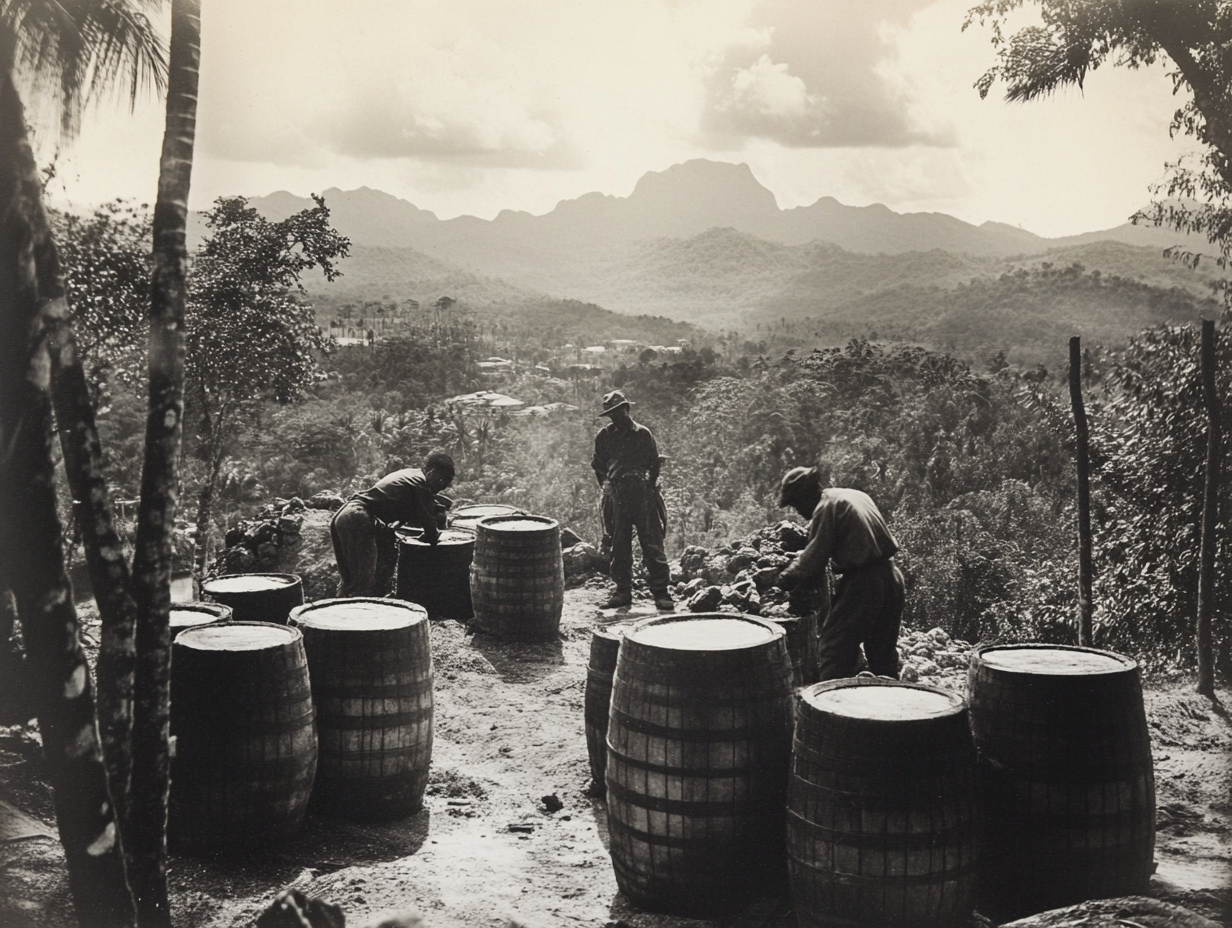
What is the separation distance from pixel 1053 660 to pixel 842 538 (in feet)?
4.05

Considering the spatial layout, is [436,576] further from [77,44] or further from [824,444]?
[824,444]

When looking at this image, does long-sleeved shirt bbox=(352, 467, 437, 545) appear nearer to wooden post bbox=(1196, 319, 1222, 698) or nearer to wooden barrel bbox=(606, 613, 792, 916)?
wooden barrel bbox=(606, 613, 792, 916)

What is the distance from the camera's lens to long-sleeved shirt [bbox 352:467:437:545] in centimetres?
820

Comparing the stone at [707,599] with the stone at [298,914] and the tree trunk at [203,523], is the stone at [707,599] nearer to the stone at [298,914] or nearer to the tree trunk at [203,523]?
the stone at [298,914]

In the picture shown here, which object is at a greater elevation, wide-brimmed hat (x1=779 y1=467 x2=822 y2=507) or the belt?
wide-brimmed hat (x1=779 y1=467 x2=822 y2=507)

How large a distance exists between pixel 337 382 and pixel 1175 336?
28764 millimetres

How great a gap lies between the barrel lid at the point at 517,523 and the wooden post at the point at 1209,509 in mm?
5520

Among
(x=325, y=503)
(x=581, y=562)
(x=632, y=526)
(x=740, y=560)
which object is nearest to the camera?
(x=632, y=526)

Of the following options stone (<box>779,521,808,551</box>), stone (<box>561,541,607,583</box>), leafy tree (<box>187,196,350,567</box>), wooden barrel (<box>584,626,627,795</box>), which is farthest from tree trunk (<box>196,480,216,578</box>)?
wooden barrel (<box>584,626,627,795</box>)

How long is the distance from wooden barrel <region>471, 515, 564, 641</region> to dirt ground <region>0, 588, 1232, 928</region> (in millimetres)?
1555

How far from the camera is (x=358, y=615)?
543 cm

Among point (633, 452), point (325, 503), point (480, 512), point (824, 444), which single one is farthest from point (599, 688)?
point (824, 444)

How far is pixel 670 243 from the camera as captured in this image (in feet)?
472

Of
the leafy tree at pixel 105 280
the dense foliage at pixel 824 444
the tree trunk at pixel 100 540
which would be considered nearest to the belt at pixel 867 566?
the tree trunk at pixel 100 540
